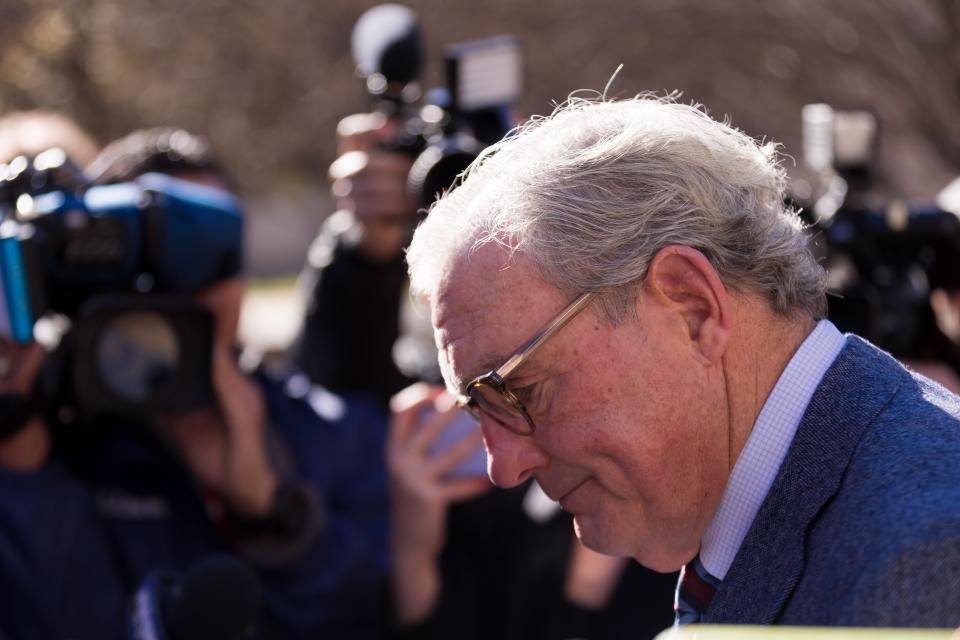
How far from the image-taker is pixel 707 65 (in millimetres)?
5426

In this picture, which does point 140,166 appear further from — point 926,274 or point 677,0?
point 677,0

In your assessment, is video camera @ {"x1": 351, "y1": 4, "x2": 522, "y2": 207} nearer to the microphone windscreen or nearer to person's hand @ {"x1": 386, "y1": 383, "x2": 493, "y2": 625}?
the microphone windscreen

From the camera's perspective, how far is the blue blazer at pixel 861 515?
122cm

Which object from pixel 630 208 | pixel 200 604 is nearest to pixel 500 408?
pixel 630 208

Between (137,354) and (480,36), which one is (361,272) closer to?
(137,354)

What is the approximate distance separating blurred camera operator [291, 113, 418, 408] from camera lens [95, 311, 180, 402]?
2.22ft

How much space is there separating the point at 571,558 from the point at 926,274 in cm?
115

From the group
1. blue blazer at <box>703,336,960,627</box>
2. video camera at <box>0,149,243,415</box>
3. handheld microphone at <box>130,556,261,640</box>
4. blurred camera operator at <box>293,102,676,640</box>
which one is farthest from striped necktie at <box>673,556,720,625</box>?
video camera at <box>0,149,243,415</box>

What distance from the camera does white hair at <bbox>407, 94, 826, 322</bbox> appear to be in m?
1.54

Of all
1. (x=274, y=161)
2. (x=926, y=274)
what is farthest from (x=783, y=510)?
(x=274, y=161)

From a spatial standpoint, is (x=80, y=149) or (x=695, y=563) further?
(x=80, y=149)

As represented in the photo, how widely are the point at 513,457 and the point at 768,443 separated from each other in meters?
0.35

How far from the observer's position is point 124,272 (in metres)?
2.59

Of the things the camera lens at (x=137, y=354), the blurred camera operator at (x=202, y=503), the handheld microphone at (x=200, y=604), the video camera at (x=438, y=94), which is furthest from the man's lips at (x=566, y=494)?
the camera lens at (x=137, y=354)
